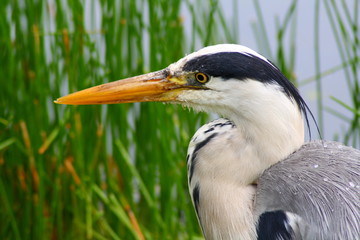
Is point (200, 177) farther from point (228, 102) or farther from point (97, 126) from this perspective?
point (97, 126)

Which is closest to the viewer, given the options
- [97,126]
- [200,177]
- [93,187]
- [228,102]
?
[228,102]

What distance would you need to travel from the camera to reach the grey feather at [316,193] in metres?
1.71

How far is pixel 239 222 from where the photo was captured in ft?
6.04

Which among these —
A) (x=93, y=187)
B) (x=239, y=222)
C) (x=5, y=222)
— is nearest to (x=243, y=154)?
(x=239, y=222)

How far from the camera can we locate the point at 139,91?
1.88m

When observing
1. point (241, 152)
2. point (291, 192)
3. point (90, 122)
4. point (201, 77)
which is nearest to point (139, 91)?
point (201, 77)

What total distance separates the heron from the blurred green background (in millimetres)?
598

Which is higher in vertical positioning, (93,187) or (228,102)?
(228,102)

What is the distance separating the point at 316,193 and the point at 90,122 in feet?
4.08

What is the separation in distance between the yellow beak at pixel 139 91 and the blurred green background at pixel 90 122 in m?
0.61

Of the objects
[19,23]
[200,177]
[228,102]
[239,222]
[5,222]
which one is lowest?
[5,222]

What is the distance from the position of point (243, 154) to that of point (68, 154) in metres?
1.16

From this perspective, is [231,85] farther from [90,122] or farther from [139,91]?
[90,122]

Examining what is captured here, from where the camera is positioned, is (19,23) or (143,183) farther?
(143,183)
